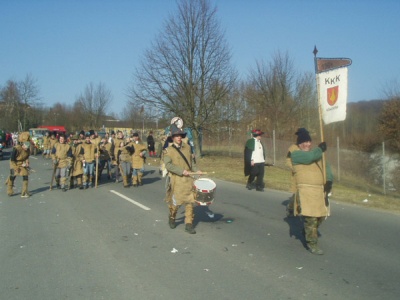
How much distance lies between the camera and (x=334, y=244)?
6574 mm

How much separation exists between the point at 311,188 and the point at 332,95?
2.59 metres

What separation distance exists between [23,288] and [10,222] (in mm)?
4133

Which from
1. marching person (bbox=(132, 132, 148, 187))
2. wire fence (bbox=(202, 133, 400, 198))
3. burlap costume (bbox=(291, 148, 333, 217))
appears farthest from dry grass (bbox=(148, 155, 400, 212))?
burlap costume (bbox=(291, 148, 333, 217))

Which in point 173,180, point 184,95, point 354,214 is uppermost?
point 184,95

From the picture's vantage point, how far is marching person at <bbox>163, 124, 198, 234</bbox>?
7.25m

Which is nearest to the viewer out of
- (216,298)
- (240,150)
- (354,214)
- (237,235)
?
(216,298)

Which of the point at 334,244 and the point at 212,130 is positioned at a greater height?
the point at 212,130

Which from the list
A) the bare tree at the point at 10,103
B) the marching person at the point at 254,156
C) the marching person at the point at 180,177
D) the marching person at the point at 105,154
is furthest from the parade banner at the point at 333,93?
the bare tree at the point at 10,103

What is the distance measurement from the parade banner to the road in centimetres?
214

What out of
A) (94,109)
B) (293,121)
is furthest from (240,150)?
(94,109)

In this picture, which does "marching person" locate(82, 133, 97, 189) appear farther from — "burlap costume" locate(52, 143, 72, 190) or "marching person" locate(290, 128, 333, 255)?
"marching person" locate(290, 128, 333, 255)

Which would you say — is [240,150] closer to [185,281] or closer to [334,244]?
[334,244]

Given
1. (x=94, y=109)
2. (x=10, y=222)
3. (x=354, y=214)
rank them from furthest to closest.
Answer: (x=94, y=109), (x=354, y=214), (x=10, y=222)

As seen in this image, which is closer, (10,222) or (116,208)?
(10,222)
